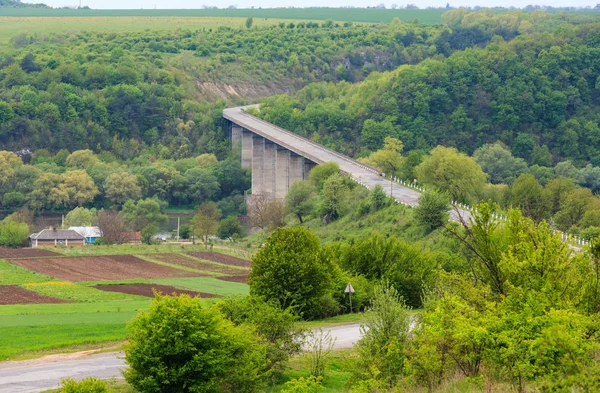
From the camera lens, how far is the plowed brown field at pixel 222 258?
8506 centimetres

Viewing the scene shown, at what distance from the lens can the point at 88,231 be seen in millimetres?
108375

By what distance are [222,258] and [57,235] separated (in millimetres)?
21093

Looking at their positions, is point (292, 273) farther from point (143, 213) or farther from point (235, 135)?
point (235, 135)

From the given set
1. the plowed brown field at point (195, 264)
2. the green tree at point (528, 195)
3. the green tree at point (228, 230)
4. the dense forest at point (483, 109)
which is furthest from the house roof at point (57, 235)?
the dense forest at point (483, 109)

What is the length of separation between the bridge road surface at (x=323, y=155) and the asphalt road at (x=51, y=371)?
138 ft

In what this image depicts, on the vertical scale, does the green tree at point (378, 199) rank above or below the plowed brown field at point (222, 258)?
above

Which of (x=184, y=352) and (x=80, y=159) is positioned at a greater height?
(x=184, y=352)

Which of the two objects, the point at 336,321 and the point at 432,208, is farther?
the point at 432,208

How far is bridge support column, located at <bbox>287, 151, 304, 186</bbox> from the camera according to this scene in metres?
124

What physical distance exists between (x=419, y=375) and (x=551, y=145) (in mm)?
127228

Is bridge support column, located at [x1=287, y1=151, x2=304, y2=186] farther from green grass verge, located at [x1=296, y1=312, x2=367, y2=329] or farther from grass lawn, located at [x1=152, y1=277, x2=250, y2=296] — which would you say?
green grass verge, located at [x1=296, y1=312, x2=367, y2=329]

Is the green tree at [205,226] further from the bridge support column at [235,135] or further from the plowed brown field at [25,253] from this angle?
the bridge support column at [235,135]

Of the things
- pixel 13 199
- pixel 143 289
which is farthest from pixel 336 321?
pixel 13 199

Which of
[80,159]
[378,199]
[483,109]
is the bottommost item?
[80,159]
